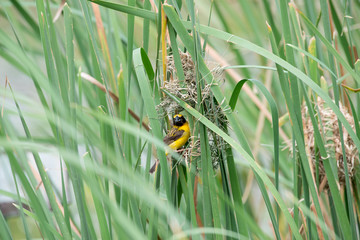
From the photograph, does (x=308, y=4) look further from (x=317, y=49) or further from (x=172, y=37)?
(x=172, y=37)

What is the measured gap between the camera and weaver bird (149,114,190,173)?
3.23 feet

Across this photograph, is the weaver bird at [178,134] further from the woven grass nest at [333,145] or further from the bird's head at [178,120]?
the woven grass nest at [333,145]

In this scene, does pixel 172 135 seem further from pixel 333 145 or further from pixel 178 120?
pixel 333 145

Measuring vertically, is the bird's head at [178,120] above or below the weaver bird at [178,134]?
above

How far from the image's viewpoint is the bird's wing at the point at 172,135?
98 cm

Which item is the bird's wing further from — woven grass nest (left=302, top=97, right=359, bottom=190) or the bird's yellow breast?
woven grass nest (left=302, top=97, right=359, bottom=190)

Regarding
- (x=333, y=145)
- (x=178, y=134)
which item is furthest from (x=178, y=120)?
(x=333, y=145)

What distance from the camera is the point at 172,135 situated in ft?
3.27

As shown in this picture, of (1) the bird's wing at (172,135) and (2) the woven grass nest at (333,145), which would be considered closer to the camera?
(1) the bird's wing at (172,135)

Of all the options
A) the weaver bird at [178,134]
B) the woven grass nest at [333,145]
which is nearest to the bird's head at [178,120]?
the weaver bird at [178,134]

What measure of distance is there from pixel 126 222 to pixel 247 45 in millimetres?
493

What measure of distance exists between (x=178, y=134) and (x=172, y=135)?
2 centimetres

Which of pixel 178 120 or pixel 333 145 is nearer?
pixel 178 120

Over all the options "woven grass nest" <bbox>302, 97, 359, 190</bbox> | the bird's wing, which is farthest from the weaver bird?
"woven grass nest" <bbox>302, 97, 359, 190</bbox>
